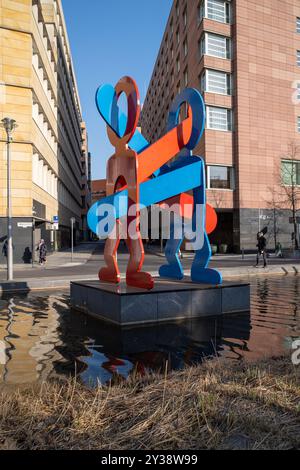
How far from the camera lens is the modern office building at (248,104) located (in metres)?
37.6

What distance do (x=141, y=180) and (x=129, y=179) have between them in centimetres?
36

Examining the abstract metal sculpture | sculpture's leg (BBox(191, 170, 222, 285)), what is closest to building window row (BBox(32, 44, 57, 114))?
the abstract metal sculpture

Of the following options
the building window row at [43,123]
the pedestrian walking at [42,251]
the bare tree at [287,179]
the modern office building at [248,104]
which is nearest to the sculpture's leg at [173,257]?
the pedestrian walking at [42,251]

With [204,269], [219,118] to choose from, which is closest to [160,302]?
[204,269]

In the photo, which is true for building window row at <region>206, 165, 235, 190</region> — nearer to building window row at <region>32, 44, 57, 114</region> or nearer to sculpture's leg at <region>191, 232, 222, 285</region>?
building window row at <region>32, 44, 57, 114</region>

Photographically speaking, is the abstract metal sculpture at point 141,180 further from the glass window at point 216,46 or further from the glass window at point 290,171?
the glass window at point 290,171

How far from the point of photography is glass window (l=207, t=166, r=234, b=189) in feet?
124

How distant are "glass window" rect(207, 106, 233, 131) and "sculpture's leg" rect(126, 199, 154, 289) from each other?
30.8 m

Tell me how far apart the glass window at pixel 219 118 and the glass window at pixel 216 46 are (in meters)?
5.26

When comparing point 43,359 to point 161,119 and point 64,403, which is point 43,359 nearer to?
point 64,403

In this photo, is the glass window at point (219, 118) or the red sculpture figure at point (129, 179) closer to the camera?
the red sculpture figure at point (129, 179)

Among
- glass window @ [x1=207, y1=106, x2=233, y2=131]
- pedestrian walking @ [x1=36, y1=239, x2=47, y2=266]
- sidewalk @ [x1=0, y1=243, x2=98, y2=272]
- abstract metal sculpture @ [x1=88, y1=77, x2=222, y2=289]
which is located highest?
glass window @ [x1=207, y1=106, x2=233, y2=131]

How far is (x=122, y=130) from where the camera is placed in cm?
986

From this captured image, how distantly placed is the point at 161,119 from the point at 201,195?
54.0 meters
